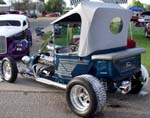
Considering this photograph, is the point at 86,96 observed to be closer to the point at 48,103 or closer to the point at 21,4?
the point at 48,103

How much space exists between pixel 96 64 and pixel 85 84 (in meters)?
0.64

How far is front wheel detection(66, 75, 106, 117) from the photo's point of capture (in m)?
6.14

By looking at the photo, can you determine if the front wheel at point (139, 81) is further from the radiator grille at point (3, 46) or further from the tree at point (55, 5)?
the tree at point (55, 5)

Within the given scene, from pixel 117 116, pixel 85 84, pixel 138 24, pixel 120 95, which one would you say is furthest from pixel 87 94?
pixel 138 24

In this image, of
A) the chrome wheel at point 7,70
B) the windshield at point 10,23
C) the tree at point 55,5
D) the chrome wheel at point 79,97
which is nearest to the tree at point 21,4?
the tree at point 55,5

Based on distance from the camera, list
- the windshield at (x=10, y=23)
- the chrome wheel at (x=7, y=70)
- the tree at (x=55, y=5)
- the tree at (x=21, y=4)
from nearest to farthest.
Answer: the chrome wheel at (x=7, y=70), the windshield at (x=10, y=23), the tree at (x=21, y=4), the tree at (x=55, y=5)

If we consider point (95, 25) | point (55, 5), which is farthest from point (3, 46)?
point (55, 5)

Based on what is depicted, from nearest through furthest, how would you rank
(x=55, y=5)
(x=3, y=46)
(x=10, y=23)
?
1. (x=3, y=46)
2. (x=10, y=23)
3. (x=55, y=5)

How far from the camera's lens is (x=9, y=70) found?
9.04 m

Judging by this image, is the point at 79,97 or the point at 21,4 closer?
the point at 79,97

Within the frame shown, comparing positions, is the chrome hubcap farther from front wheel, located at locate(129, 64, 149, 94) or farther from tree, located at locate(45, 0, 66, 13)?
tree, located at locate(45, 0, 66, 13)

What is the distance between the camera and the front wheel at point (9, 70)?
347 inches

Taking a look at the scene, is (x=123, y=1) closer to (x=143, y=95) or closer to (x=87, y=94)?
(x=143, y=95)

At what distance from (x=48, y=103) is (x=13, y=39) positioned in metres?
7.08
